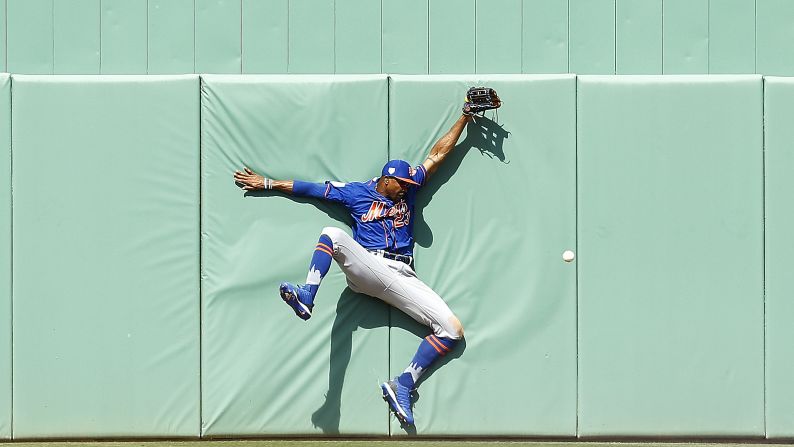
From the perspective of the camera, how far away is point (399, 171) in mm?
7414

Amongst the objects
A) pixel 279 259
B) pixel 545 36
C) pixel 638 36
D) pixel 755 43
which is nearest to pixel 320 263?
pixel 279 259

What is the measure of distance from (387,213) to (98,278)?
2.11 metres

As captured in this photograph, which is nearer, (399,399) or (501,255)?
(399,399)

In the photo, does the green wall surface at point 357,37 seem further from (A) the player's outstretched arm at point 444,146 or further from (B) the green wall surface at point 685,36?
(B) the green wall surface at point 685,36

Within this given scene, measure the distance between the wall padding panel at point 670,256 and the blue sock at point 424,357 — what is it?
1012 mm

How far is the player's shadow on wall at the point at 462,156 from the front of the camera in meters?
7.70

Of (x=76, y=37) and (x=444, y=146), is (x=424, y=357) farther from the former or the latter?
(x=76, y=37)

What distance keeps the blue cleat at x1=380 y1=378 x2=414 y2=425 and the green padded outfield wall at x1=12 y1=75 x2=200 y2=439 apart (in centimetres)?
136

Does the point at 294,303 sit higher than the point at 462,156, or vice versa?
the point at 462,156

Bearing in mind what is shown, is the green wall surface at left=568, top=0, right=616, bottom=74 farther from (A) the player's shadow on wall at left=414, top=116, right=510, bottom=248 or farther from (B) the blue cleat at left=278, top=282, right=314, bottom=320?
(B) the blue cleat at left=278, top=282, right=314, bottom=320

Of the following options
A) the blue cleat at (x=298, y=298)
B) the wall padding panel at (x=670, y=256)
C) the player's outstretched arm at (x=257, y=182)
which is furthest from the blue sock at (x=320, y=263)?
the wall padding panel at (x=670, y=256)

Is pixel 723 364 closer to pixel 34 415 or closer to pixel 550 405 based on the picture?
pixel 550 405

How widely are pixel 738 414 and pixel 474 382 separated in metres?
1.91

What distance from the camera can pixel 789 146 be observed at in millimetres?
7684
